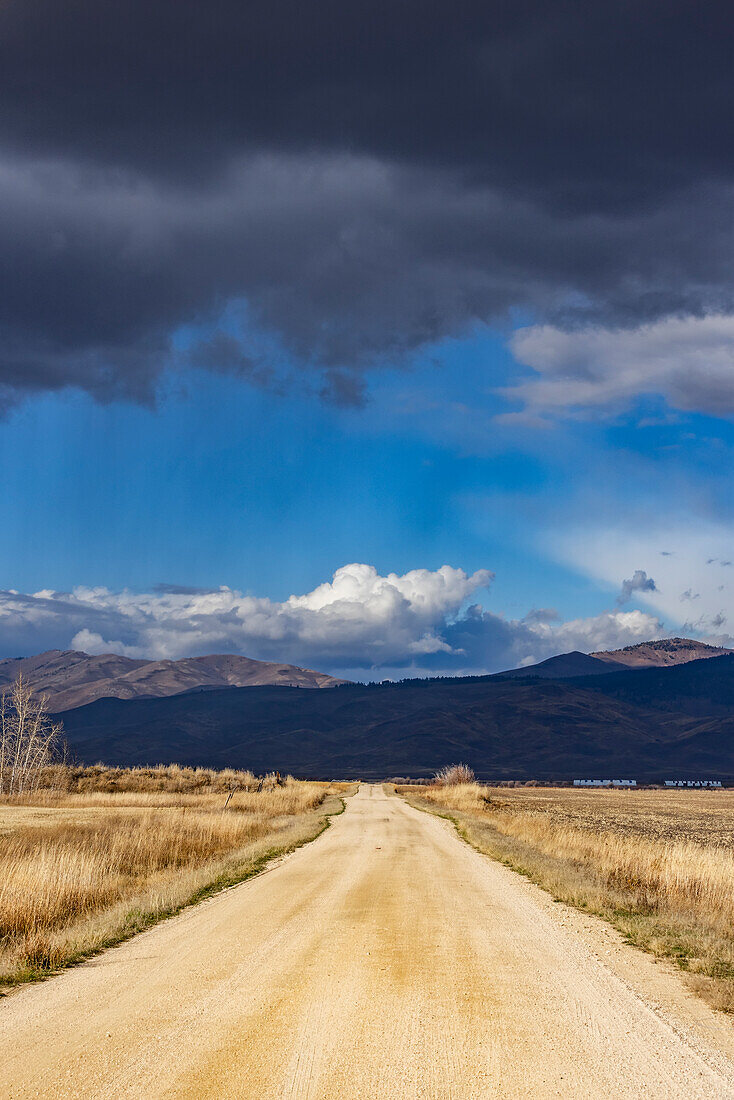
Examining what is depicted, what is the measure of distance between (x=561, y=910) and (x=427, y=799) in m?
51.5

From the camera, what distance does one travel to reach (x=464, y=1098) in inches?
239

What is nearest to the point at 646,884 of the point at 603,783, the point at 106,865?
the point at 106,865

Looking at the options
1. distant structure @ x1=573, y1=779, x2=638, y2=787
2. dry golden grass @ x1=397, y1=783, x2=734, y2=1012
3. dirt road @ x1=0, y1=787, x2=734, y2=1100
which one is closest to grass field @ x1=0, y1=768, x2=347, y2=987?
dirt road @ x1=0, y1=787, x2=734, y2=1100

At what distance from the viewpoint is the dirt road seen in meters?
6.41

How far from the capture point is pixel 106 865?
2048 centimetres

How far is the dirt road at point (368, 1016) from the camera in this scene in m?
6.41

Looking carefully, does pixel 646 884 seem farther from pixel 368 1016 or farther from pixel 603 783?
pixel 603 783

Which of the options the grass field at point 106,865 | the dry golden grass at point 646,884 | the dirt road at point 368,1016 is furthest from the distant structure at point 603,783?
the dirt road at point 368,1016

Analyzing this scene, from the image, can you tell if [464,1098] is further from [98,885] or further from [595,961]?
[98,885]

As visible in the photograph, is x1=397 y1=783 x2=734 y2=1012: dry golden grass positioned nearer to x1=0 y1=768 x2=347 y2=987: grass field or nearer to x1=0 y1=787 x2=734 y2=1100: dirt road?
x1=0 y1=787 x2=734 y2=1100: dirt road

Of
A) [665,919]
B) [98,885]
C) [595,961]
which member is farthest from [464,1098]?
[98,885]

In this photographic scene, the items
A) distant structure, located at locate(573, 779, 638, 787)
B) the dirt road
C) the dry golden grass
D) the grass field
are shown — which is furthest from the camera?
distant structure, located at locate(573, 779, 638, 787)

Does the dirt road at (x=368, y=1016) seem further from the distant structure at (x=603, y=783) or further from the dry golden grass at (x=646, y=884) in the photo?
the distant structure at (x=603, y=783)

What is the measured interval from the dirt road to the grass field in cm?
94
